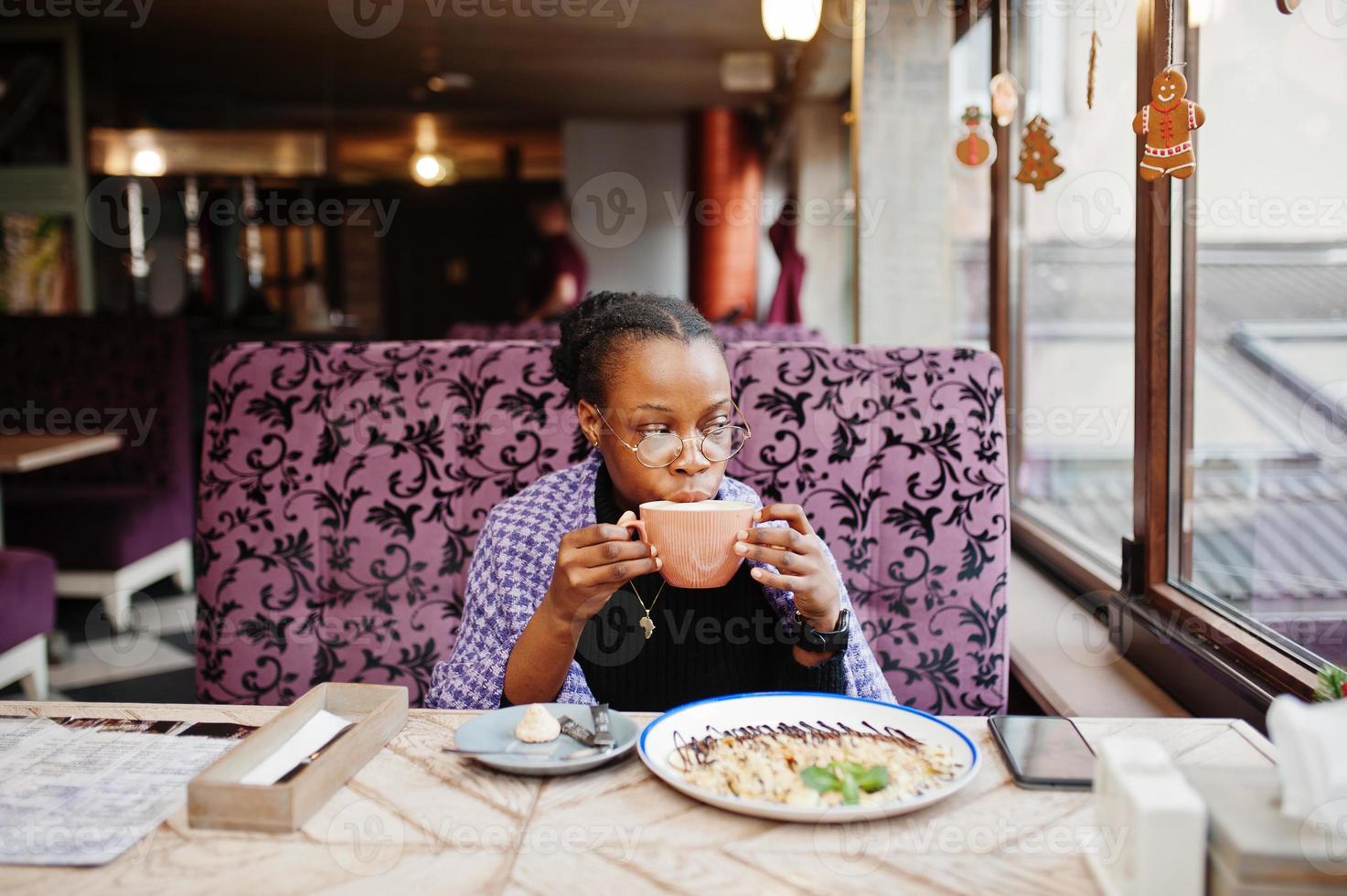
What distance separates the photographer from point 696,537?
105 centimetres

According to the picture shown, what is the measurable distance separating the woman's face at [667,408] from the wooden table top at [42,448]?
8.17 feet

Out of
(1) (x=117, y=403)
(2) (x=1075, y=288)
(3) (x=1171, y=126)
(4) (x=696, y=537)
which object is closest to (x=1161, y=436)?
(3) (x=1171, y=126)

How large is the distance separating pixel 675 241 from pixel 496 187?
2111mm

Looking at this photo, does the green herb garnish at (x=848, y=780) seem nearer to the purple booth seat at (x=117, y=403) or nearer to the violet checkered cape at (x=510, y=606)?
the violet checkered cape at (x=510, y=606)

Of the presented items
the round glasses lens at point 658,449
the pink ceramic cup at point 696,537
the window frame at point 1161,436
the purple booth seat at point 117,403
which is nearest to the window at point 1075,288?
the window frame at point 1161,436

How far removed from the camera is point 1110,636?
2.03 metres

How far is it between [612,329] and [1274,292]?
4.78 ft

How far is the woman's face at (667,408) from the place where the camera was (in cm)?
123

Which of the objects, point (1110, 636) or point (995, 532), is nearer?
point (995, 532)

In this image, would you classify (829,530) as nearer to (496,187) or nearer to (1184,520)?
(1184,520)

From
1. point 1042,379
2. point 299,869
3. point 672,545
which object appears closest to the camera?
point 299,869

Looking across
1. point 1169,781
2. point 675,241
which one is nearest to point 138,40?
point 675,241

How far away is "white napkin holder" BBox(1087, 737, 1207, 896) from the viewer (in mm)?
670

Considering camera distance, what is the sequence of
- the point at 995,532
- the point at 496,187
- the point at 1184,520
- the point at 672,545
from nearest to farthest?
the point at 672,545
the point at 995,532
the point at 1184,520
the point at 496,187
